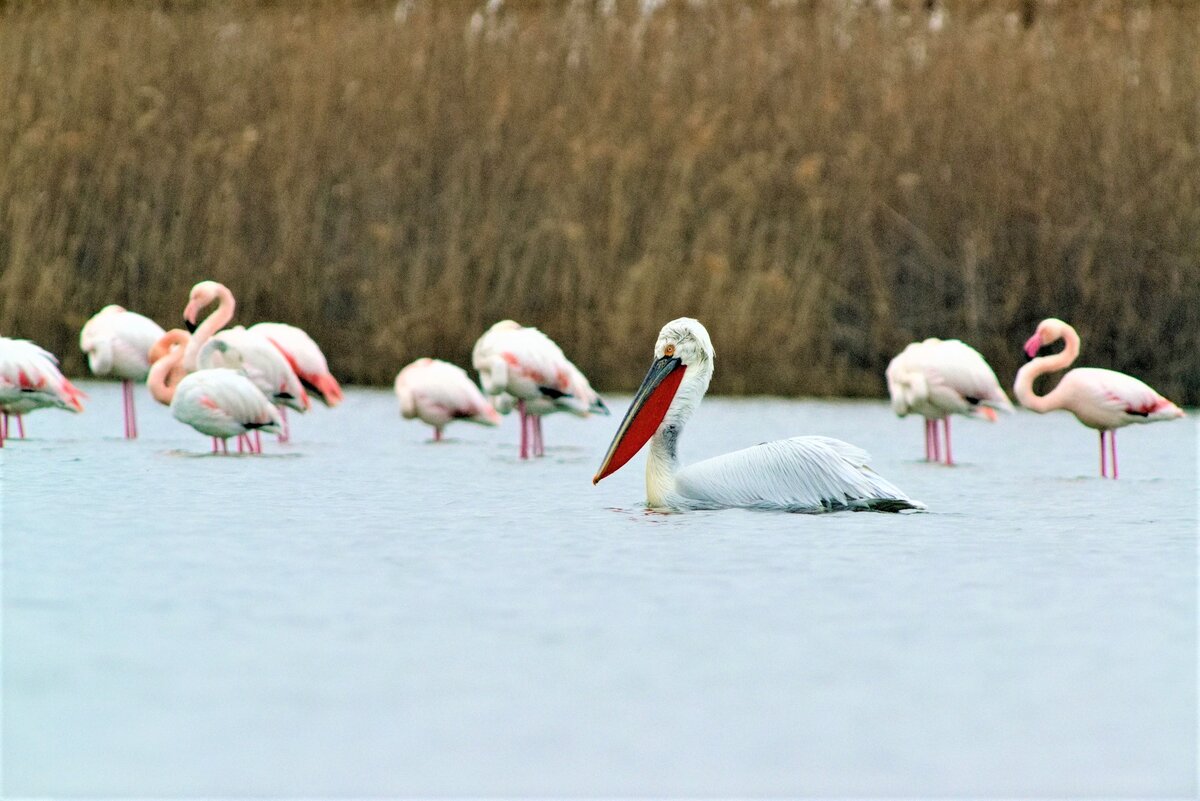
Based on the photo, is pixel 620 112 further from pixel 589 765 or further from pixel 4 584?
pixel 589 765

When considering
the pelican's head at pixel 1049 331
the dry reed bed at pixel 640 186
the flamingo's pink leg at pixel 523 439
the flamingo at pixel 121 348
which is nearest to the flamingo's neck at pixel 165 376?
the flamingo at pixel 121 348

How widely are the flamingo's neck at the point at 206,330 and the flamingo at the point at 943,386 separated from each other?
343cm

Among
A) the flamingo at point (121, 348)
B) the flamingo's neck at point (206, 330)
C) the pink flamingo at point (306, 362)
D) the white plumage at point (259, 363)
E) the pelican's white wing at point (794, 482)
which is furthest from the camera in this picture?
the flamingo at point (121, 348)

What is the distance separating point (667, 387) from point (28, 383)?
3.37 m

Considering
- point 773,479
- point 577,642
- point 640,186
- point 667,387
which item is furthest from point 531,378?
point 577,642

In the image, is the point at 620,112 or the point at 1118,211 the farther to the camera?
the point at 620,112

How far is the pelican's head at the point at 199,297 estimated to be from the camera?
10133 millimetres

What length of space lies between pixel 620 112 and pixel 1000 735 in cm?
933

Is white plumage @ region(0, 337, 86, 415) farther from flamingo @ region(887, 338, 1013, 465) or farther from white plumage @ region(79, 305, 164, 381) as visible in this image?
flamingo @ region(887, 338, 1013, 465)

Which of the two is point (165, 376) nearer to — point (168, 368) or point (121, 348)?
point (168, 368)

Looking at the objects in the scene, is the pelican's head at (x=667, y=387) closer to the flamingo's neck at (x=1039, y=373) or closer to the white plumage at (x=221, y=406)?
the white plumage at (x=221, y=406)

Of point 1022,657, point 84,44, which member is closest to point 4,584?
point 1022,657

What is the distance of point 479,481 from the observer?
760 cm

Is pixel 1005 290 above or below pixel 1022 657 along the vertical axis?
above
